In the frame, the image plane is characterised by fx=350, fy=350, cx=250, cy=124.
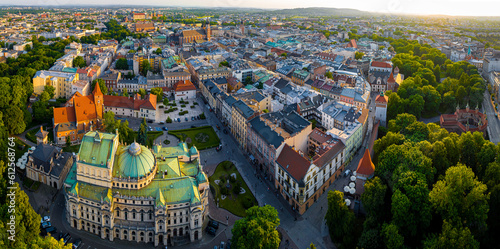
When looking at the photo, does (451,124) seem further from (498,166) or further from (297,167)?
(297,167)

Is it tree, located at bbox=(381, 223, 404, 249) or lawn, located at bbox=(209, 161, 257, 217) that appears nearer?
tree, located at bbox=(381, 223, 404, 249)

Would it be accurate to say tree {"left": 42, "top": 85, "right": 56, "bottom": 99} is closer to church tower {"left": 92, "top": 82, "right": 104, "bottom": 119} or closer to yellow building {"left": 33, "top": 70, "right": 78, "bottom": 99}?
yellow building {"left": 33, "top": 70, "right": 78, "bottom": 99}

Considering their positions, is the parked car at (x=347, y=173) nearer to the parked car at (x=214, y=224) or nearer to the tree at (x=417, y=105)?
the parked car at (x=214, y=224)

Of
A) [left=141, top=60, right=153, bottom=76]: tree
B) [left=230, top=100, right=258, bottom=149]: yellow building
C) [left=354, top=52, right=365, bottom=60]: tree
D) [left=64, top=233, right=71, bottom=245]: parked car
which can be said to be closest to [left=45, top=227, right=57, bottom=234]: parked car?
[left=64, top=233, right=71, bottom=245]: parked car

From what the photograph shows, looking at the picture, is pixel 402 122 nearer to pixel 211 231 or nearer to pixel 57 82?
pixel 211 231

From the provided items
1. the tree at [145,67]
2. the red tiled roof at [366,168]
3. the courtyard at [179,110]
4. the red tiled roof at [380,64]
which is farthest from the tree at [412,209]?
the tree at [145,67]

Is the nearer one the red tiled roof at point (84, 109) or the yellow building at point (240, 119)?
the yellow building at point (240, 119)
